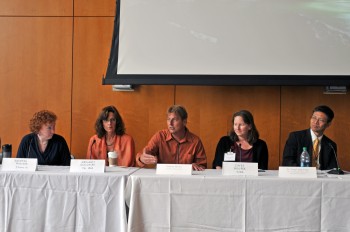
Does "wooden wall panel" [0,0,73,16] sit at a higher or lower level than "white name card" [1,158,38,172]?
higher

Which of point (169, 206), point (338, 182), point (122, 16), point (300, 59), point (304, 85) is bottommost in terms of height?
point (169, 206)

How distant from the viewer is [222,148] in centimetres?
321

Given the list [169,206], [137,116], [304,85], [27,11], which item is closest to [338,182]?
[169,206]

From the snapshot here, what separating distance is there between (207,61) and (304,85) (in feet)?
3.15

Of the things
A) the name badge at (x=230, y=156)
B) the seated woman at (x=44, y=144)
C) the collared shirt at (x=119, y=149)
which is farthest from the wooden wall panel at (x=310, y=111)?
the seated woman at (x=44, y=144)

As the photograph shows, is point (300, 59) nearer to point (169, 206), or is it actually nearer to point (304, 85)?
point (304, 85)

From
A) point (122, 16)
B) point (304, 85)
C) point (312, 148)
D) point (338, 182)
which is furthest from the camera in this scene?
point (122, 16)

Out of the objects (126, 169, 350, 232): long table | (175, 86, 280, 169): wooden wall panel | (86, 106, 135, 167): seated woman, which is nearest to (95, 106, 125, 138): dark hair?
(86, 106, 135, 167): seated woman

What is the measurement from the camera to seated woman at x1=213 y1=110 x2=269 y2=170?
3082 millimetres

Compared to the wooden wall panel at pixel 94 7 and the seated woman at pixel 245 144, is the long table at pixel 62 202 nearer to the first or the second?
the seated woman at pixel 245 144

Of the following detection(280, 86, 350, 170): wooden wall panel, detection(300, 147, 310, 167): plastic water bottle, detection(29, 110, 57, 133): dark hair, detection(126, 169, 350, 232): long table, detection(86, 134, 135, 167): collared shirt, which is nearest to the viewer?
detection(126, 169, 350, 232): long table

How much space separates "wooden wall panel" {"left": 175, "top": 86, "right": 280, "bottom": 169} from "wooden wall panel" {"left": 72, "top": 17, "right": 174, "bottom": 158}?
0.25m

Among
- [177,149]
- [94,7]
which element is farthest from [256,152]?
[94,7]

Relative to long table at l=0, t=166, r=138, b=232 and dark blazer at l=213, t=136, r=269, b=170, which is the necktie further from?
long table at l=0, t=166, r=138, b=232
